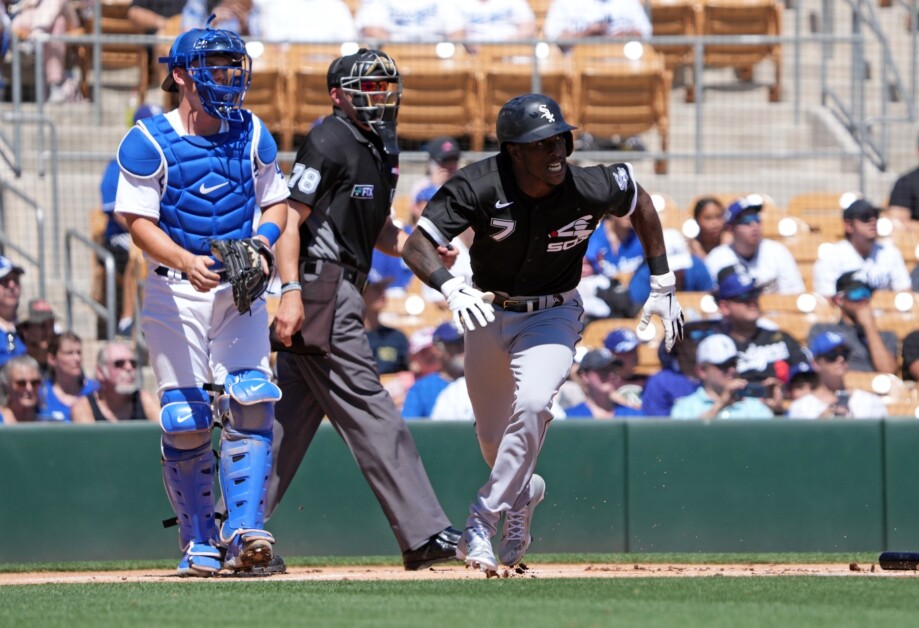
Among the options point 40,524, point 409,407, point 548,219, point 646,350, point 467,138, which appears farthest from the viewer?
point 467,138

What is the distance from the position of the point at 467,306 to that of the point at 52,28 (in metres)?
7.52

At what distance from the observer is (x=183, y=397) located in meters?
6.05

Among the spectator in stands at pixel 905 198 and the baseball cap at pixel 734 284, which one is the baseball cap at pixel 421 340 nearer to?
the baseball cap at pixel 734 284

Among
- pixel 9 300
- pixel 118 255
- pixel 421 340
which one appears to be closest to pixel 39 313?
pixel 9 300

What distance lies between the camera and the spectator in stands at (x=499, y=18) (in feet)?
39.7

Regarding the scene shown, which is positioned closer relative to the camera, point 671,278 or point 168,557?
point 671,278

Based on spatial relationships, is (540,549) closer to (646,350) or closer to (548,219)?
(646,350)

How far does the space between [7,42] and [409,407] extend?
5.18 meters

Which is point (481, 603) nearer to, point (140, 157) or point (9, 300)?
point (140, 157)

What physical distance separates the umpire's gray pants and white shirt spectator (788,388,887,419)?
9.18 ft

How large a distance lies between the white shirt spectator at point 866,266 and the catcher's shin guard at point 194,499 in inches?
194

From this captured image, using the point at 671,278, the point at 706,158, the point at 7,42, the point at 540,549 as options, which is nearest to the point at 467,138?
the point at 706,158

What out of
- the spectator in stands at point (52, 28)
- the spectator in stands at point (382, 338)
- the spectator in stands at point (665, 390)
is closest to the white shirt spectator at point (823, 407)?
the spectator in stands at point (665, 390)

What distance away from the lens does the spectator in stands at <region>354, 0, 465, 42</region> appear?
11.8 metres
